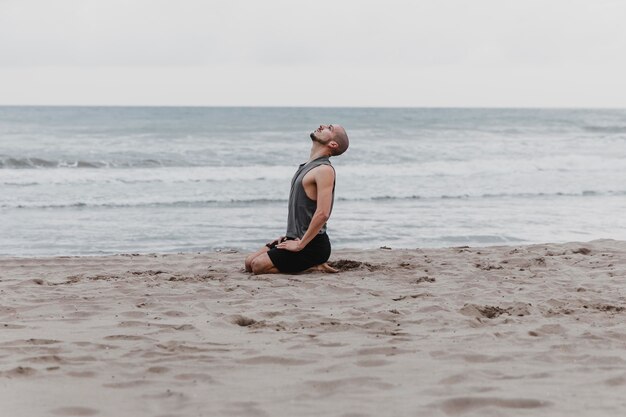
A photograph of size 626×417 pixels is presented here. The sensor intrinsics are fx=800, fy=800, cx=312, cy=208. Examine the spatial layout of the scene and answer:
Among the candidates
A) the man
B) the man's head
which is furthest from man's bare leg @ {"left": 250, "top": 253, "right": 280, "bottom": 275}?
the man's head

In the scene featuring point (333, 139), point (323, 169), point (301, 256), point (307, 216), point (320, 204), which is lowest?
point (301, 256)

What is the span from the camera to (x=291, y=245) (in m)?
6.91

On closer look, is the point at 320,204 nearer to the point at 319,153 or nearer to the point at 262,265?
the point at 319,153

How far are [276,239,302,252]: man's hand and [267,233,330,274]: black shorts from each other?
3 cm

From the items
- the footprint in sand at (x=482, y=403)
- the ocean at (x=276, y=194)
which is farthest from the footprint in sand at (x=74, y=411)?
the ocean at (x=276, y=194)

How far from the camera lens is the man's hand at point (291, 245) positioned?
6.86 meters

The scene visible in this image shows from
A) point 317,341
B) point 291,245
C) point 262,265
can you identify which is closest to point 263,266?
point 262,265

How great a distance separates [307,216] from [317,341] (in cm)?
243

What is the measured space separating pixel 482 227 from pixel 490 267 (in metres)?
4.78

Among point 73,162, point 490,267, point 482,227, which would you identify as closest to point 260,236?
point 482,227

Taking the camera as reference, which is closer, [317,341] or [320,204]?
[317,341]

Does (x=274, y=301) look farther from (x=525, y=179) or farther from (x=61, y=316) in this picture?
(x=525, y=179)

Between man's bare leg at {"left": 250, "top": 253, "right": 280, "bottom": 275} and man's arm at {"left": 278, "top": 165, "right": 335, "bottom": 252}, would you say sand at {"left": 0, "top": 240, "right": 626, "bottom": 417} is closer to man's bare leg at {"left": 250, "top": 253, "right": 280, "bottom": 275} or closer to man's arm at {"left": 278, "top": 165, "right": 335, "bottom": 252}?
man's bare leg at {"left": 250, "top": 253, "right": 280, "bottom": 275}

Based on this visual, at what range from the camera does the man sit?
6836 mm
